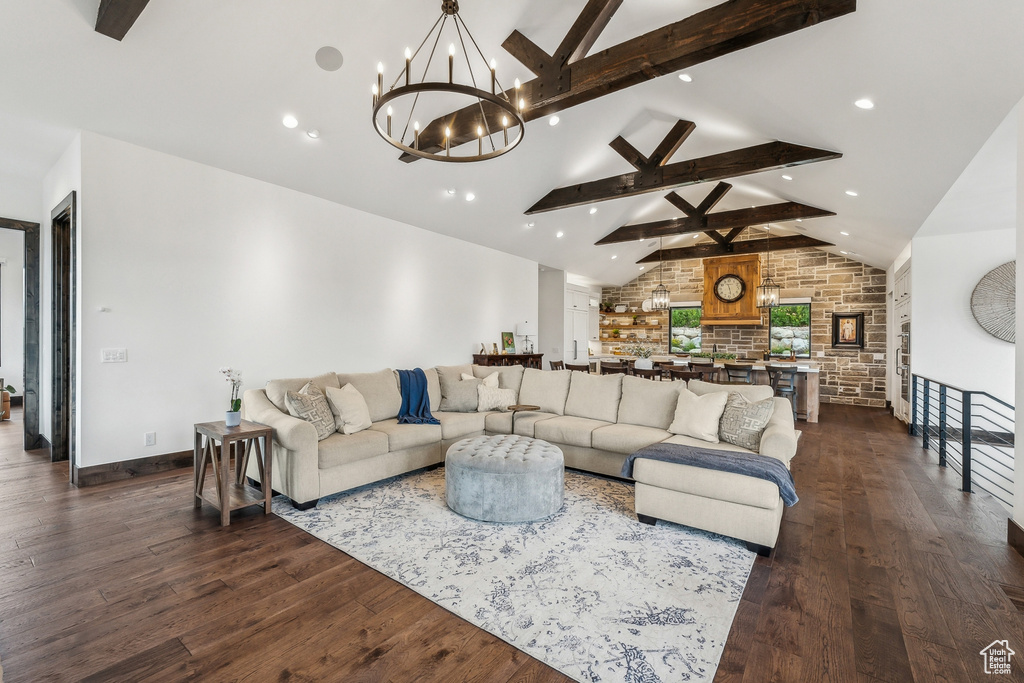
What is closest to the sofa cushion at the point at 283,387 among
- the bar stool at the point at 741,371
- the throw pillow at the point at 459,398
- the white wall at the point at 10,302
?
the throw pillow at the point at 459,398

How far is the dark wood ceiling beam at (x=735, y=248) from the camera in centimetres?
877

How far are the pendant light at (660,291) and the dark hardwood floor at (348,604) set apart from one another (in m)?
5.69

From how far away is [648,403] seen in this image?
4.50 meters

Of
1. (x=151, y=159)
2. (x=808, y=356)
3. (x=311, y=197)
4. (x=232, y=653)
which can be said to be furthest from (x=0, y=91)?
(x=808, y=356)

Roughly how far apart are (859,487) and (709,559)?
235 cm

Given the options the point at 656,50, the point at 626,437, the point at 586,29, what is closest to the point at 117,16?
the point at 586,29

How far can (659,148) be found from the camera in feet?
19.3

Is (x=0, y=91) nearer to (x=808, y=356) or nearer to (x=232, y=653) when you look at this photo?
(x=232, y=653)

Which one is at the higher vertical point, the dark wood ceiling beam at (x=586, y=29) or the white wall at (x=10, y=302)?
the dark wood ceiling beam at (x=586, y=29)

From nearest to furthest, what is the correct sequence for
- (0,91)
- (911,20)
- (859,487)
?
(911,20), (0,91), (859,487)

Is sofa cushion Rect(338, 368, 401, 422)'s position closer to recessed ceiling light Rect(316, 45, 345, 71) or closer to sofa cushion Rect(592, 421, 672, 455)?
Result: sofa cushion Rect(592, 421, 672, 455)

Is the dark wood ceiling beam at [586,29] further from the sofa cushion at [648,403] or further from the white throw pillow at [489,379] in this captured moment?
the white throw pillow at [489,379]

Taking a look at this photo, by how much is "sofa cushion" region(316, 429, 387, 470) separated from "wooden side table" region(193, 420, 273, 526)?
1.25 feet

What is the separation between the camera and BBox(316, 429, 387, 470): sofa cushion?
11.6 ft
